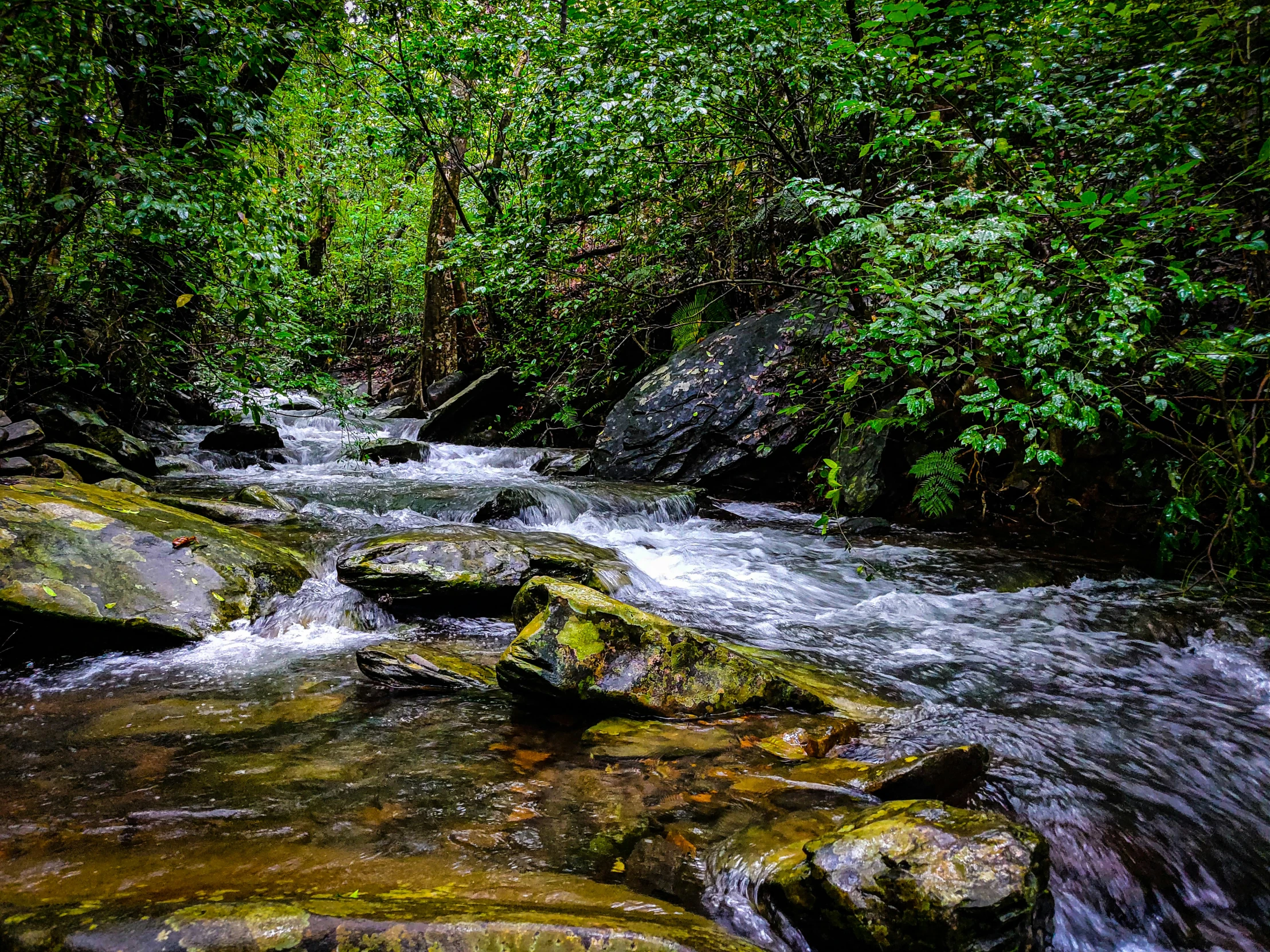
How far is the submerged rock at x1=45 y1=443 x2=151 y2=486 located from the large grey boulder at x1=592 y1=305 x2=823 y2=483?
214 inches

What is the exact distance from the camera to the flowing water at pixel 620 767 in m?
1.90

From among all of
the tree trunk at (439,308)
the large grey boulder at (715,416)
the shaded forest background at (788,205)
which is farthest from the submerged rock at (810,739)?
the tree trunk at (439,308)

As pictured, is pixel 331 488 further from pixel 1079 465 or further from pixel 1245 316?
pixel 1245 316

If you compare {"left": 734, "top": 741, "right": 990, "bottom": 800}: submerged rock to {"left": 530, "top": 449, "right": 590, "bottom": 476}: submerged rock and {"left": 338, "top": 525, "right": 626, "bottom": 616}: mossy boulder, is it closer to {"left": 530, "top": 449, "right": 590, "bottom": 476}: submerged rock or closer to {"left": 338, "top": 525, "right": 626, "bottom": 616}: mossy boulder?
{"left": 338, "top": 525, "right": 626, "bottom": 616}: mossy boulder

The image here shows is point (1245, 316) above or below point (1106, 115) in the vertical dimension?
below

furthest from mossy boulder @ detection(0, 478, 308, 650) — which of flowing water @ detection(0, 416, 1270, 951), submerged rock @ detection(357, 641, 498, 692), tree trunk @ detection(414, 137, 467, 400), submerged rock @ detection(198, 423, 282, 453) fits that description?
tree trunk @ detection(414, 137, 467, 400)

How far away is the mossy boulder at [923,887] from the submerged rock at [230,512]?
18.7ft

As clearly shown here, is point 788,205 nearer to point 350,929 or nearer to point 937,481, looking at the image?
point 937,481

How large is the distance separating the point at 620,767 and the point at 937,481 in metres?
4.99

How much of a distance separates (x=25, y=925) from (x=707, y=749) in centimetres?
210

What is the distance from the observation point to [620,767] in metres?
2.49

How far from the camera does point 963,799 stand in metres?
2.35

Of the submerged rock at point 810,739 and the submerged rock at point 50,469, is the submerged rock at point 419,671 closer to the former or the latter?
the submerged rock at point 810,739

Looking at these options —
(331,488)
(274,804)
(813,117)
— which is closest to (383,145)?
(331,488)
